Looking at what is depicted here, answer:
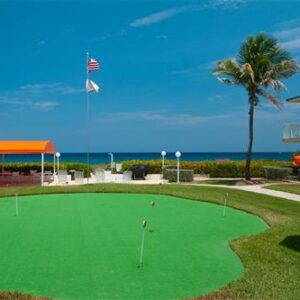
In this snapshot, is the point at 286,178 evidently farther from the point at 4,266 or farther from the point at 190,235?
the point at 4,266

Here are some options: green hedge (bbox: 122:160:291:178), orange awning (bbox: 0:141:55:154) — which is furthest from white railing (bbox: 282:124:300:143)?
orange awning (bbox: 0:141:55:154)

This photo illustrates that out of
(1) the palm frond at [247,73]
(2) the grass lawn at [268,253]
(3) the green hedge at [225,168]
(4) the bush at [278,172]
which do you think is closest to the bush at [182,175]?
(3) the green hedge at [225,168]

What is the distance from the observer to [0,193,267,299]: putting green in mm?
6895

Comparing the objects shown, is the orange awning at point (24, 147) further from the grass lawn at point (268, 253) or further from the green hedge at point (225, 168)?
the grass lawn at point (268, 253)

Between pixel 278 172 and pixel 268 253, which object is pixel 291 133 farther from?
pixel 268 253

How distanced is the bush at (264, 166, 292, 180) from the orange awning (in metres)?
13.3

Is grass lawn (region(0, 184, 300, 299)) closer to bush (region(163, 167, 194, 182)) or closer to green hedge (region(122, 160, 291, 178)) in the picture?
bush (region(163, 167, 194, 182))

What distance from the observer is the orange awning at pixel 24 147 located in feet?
85.3

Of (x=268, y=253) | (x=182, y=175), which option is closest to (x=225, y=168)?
(x=182, y=175)

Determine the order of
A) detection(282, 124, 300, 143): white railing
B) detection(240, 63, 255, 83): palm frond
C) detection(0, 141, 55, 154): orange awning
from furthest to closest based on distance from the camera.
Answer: detection(0, 141, 55, 154): orange awning
detection(240, 63, 255, 83): palm frond
detection(282, 124, 300, 143): white railing

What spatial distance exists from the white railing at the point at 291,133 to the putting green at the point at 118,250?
6085 millimetres

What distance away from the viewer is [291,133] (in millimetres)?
19609

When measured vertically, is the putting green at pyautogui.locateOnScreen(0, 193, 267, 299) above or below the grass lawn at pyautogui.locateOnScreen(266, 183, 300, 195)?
below

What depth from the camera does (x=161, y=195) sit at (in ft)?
62.0
